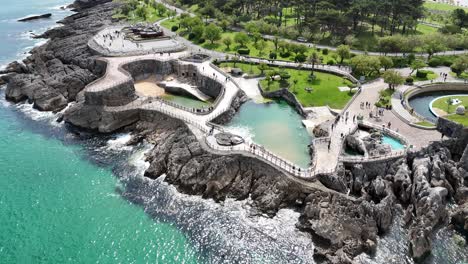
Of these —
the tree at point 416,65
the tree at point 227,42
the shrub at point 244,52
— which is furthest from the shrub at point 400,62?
the tree at point 227,42

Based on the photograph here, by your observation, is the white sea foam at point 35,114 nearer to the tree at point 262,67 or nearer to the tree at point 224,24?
the tree at point 262,67

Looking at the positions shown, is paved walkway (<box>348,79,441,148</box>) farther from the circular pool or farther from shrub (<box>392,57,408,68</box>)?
shrub (<box>392,57,408,68</box>)

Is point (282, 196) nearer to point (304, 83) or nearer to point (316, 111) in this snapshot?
point (316, 111)

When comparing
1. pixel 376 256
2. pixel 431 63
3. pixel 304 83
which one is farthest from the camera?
pixel 431 63

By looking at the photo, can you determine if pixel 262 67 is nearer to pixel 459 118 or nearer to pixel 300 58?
pixel 300 58

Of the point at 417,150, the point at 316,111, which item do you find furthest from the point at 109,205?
the point at 417,150

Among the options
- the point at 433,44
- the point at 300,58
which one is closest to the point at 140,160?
the point at 300,58

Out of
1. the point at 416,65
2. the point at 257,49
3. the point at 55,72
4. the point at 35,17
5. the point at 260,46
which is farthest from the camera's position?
the point at 35,17
